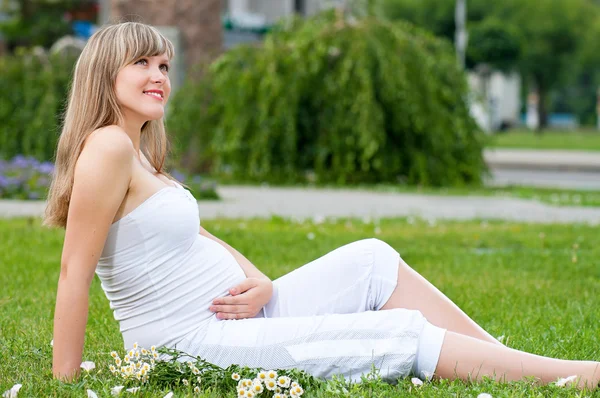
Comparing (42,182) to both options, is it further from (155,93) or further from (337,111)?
(155,93)

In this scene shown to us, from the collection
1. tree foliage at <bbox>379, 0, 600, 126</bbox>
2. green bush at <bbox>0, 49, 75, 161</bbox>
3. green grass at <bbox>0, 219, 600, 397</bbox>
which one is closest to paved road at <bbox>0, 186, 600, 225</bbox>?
green grass at <bbox>0, 219, 600, 397</bbox>

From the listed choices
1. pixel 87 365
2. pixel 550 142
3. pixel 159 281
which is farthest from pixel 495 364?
pixel 550 142

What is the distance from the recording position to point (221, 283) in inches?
132

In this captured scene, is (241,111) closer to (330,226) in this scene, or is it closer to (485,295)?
(330,226)

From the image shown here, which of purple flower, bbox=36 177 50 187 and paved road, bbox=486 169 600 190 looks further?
paved road, bbox=486 169 600 190

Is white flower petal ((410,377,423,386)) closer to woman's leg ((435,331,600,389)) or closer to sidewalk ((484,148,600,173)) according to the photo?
woman's leg ((435,331,600,389))

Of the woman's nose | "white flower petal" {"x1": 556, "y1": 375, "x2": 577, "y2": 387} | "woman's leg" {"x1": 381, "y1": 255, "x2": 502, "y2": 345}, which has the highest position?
the woman's nose

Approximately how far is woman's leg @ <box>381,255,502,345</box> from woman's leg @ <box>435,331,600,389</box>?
0.30 m

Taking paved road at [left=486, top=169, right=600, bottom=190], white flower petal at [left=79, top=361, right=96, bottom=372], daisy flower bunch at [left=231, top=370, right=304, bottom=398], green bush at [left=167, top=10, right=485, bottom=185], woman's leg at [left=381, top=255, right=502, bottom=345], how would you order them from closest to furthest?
daisy flower bunch at [left=231, top=370, right=304, bottom=398]
white flower petal at [left=79, top=361, right=96, bottom=372]
woman's leg at [left=381, top=255, right=502, bottom=345]
green bush at [left=167, top=10, right=485, bottom=185]
paved road at [left=486, top=169, right=600, bottom=190]

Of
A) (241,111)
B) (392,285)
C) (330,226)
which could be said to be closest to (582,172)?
(241,111)

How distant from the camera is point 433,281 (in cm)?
573

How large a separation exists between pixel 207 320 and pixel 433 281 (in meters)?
2.66

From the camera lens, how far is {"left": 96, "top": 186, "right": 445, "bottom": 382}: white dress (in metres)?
3.19

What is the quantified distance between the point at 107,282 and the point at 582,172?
18056mm
